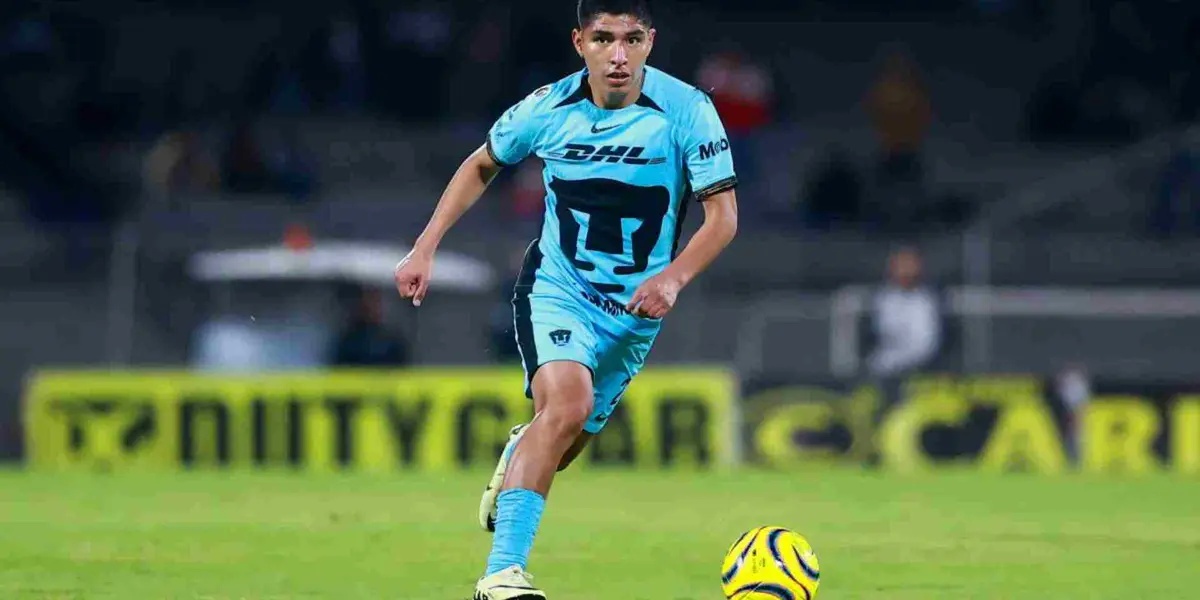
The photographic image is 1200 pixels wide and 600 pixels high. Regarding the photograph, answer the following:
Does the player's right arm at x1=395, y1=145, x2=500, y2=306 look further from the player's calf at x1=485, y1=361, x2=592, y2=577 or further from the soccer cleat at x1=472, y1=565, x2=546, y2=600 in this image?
the soccer cleat at x1=472, y1=565, x2=546, y2=600

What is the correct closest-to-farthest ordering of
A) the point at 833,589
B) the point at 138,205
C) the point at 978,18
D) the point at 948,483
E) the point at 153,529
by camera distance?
the point at 833,589
the point at 153,529
the point at 948,483
the point at 138,205
the point at 978,18

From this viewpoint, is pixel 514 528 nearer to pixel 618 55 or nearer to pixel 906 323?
pixel 618 55

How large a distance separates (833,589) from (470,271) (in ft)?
45.4

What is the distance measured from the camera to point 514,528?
7.72 m

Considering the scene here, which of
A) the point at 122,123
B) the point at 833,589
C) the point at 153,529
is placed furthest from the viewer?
the point at 122,123

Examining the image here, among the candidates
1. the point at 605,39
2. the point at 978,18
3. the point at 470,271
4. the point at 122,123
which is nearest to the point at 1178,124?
the point at 978,18

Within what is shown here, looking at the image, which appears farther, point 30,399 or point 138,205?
point 138,205

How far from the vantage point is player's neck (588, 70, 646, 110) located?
327 inches

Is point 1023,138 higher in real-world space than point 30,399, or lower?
higher

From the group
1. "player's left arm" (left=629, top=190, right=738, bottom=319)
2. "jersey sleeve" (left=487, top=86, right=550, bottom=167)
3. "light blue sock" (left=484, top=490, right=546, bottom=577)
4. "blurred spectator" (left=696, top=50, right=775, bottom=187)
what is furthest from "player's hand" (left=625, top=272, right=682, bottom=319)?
"blurred spectator" (left=696, top=50, right=775, bottom=187)

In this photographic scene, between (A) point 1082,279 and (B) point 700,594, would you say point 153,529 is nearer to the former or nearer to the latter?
(B) point 700,594

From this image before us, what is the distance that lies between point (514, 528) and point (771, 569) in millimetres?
951

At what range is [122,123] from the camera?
2616 cm

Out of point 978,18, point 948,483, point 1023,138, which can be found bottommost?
point 948,483
